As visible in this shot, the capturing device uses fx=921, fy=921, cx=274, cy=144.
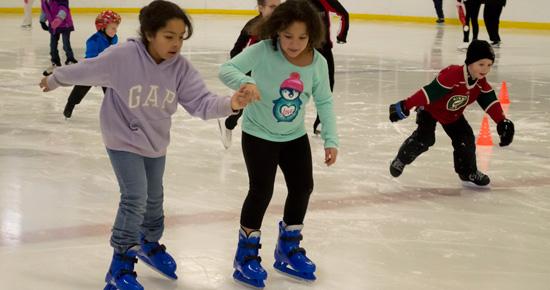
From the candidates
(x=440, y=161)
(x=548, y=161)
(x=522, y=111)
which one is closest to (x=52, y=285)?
(x=440, y=161)

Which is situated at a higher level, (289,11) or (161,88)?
(289,11)

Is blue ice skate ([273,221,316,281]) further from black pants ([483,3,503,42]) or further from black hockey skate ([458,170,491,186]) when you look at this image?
black pants ([483,3,503,42])

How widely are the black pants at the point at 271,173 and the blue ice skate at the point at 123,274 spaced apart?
0.51 meters

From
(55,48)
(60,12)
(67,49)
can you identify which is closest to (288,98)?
(55,48)

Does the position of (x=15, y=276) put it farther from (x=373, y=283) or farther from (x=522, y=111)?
(x=522, y=111)

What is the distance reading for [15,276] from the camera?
3705 mm

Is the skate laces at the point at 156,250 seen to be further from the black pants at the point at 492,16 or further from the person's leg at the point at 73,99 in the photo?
the black pants at the point at 492,16

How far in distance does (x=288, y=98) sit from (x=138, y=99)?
0.62 meters

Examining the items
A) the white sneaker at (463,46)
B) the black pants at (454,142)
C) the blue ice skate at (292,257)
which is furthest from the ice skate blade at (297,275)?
the white sneaker at (463,46)

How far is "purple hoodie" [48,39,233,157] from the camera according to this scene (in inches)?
135

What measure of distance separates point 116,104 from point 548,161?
3.97m

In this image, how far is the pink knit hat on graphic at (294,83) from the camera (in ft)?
12.1

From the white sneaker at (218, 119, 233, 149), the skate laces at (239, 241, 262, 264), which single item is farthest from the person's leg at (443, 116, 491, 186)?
the skate laces at (239, 241, 262, 264)

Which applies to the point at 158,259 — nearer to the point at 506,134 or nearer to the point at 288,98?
the point at 288,98
